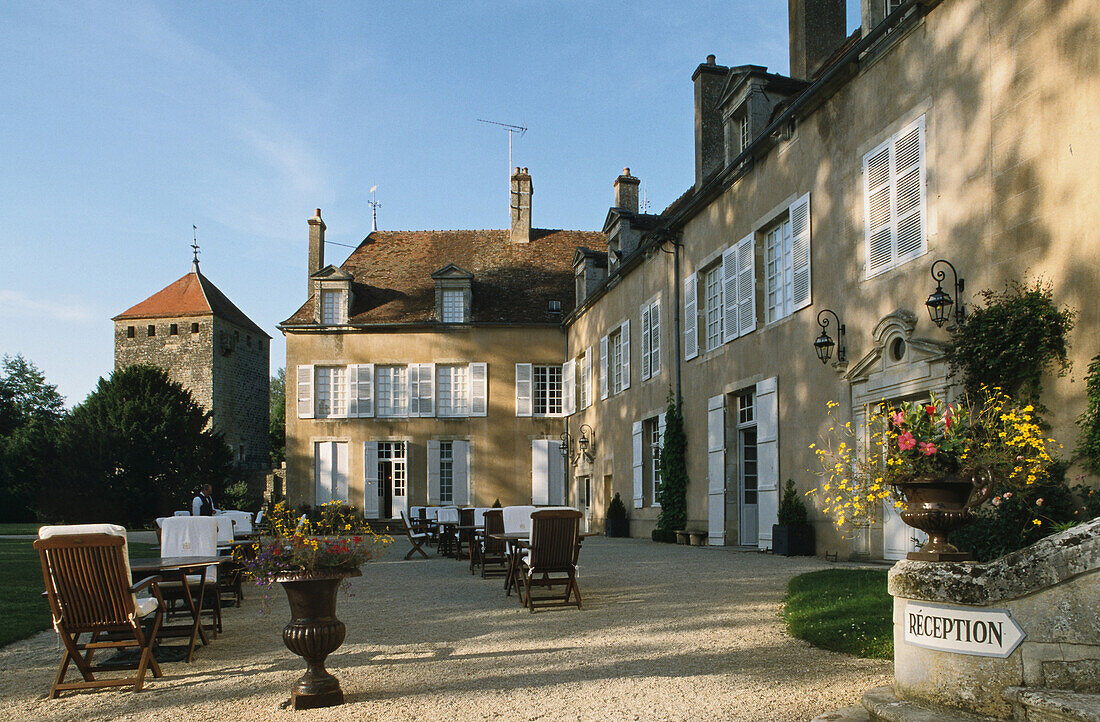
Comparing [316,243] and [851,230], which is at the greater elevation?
[316,243]

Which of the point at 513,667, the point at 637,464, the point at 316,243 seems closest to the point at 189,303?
the point at 316,243

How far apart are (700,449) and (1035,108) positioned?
8.39 metres

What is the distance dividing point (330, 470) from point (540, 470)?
5.80m

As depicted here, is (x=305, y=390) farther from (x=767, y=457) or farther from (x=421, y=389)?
(x=767, y=457)

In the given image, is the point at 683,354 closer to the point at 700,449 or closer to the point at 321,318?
the point at 700,449

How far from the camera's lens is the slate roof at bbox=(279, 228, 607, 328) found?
25906 millimetres

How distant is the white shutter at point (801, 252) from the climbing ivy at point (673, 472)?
14.8 ft

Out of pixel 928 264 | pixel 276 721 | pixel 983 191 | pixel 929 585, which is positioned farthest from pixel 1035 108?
pixel 276 721

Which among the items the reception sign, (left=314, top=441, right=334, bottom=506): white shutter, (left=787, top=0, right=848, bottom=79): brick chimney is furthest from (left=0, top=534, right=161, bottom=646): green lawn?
(left=787, top=0, right=848, bottom=79): brick chimney

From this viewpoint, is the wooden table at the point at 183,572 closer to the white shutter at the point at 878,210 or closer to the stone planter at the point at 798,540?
the white shutter at the point at 878,210

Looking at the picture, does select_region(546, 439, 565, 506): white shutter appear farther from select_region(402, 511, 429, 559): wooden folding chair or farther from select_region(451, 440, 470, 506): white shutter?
select_region(402, 511, 429, 559): wooden folding chair

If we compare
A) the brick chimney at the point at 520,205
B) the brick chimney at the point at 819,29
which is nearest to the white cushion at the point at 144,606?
the brick chimney at the point at 819,29

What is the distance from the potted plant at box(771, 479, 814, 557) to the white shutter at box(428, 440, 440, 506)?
49.2 feet

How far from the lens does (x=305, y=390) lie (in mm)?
25594
